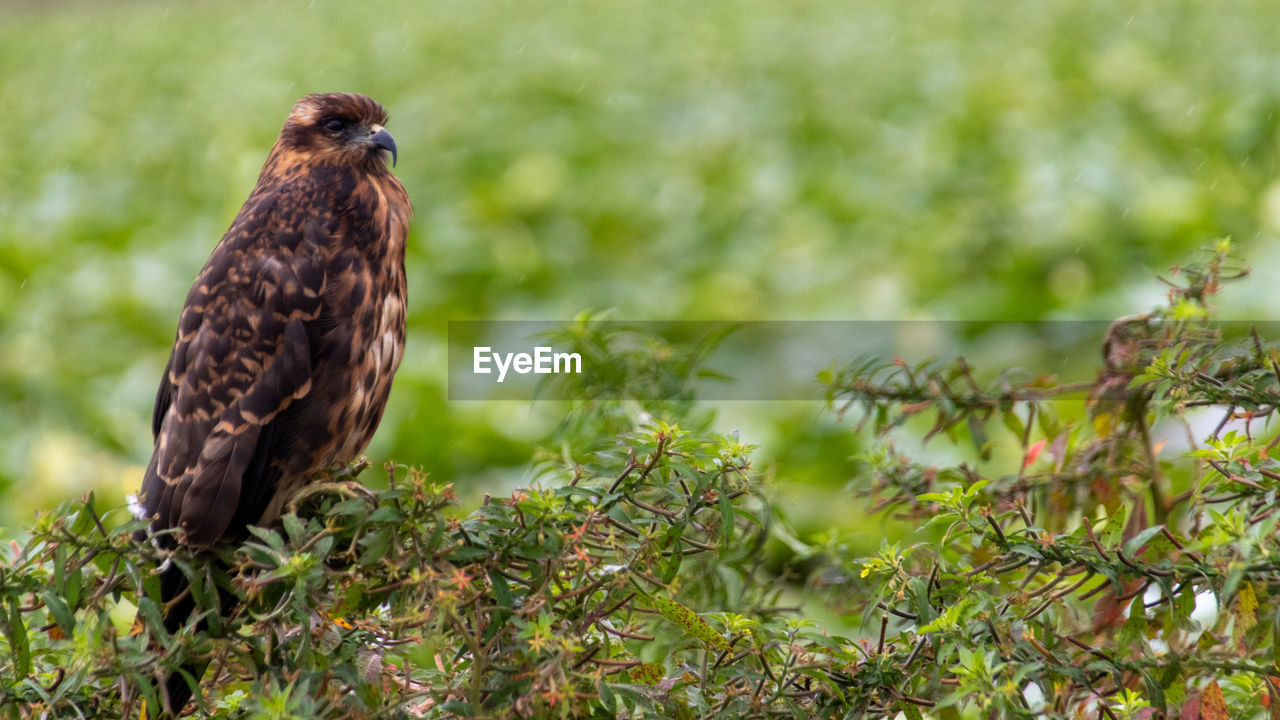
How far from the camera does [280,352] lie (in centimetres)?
216

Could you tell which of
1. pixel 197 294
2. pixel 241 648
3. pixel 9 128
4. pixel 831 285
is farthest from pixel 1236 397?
pixel 9 128

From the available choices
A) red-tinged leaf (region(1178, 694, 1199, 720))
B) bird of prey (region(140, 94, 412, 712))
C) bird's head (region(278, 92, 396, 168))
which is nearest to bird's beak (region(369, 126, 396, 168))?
bird's head (region(278, 92, 396, 168))

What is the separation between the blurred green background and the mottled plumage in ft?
5.09

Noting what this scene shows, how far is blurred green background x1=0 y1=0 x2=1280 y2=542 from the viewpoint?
4.76m

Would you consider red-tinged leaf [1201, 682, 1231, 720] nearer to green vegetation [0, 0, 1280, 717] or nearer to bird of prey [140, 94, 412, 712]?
green vegetation [0, 0, 1280, 717]

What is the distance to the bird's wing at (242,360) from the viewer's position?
2133 millimetres

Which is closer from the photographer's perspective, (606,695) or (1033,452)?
(606,695)

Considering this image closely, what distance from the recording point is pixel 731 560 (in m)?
1.94

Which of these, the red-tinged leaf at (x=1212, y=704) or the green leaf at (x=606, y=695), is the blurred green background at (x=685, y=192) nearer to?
the red-tinged leaf at (x=1212, y=704)

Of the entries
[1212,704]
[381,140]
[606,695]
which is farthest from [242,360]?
[1212,704]

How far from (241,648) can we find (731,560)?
81 cm

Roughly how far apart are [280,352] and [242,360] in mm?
68

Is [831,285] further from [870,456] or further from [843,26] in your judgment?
[843,26]

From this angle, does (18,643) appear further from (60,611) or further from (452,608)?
(452,608)
